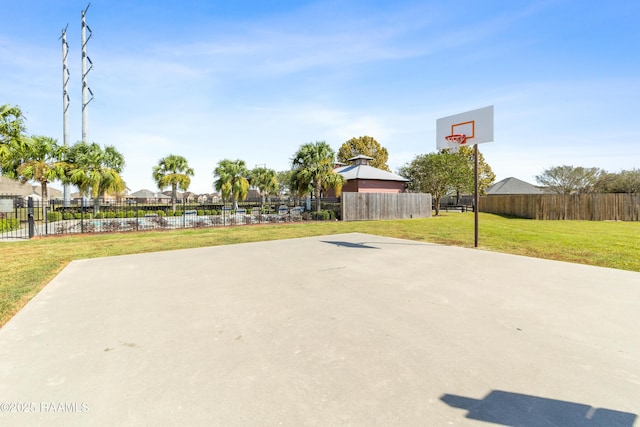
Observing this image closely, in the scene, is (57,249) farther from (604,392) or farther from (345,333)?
(604,392)

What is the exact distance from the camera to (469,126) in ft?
36.3

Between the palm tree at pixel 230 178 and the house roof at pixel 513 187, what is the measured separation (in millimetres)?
35562

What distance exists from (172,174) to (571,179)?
170 ft

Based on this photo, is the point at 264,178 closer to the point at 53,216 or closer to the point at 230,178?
the point at 230,178

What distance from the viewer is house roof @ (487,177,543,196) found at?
45.7 meters

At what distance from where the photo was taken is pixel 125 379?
2625mm

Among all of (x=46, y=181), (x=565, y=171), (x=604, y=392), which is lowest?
(x=604, y=392)

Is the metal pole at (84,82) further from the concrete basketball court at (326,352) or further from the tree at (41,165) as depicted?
the concrete basketball court at (326,352)

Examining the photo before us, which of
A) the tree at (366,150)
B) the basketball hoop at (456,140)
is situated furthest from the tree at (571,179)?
the basketball hoop at (456,140)

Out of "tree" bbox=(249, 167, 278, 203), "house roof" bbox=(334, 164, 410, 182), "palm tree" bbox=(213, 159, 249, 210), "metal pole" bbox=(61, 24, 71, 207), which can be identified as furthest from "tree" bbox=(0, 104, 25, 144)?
"tree" bbox=(249, 167, 278, 203)

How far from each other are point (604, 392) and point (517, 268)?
16.3ft

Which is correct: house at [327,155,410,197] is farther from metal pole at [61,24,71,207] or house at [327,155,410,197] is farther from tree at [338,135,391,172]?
metal pole at [61,24,71,207]

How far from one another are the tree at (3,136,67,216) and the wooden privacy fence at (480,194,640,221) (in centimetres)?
3447

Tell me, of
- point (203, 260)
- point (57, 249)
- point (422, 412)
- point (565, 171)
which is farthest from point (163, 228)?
point (565, 171)
